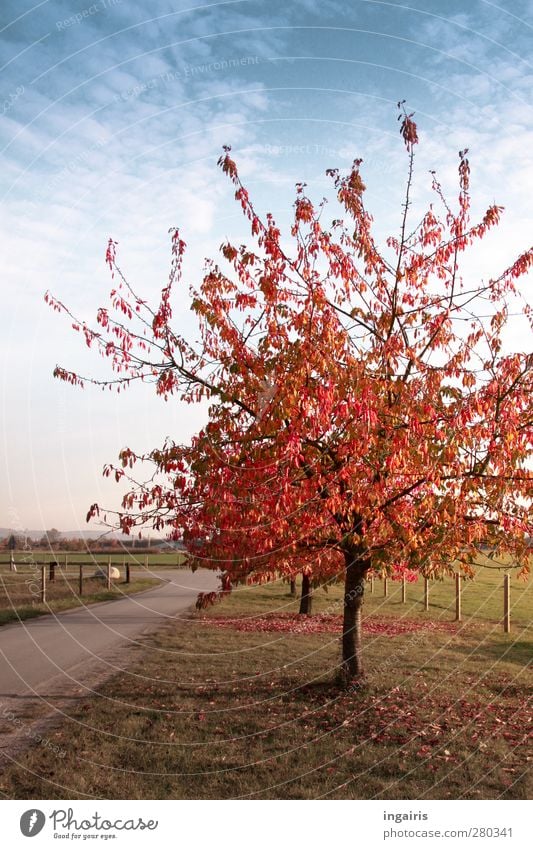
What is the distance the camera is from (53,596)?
106ft

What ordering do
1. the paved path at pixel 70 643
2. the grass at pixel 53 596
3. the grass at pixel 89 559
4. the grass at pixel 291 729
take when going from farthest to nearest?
the grass at pixel 89 559 < the grass at pixel 53 596 < the paved path at pixel 70 643 < the grass at pixel 291 729

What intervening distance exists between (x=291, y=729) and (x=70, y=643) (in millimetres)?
10011

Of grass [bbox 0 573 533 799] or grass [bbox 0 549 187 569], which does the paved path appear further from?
grass [bbox 0 549 187 569]

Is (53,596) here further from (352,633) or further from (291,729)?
(291,729)

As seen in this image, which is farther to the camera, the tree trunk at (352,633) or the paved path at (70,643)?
the paved path at (70,643)

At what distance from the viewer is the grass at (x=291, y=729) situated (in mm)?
7848

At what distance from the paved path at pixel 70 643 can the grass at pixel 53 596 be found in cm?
86

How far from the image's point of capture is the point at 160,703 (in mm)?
11781

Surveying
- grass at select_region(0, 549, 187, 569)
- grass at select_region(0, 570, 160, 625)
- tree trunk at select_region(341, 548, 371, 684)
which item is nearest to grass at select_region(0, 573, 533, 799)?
tree trunk at select_region(341, 548, 371, 684)

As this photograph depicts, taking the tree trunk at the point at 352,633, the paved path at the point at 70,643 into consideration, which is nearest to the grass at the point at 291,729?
the tree trunk at the point at 352,633

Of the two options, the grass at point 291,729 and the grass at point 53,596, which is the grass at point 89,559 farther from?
the grass at point 291,729

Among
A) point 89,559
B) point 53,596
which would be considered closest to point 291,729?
point 53,596

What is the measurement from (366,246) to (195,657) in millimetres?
9938

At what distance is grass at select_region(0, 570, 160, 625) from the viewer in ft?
84.5
